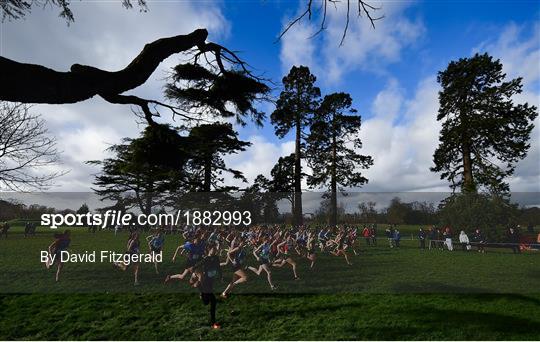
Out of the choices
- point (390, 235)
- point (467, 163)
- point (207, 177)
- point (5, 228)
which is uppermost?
point (467, 163)

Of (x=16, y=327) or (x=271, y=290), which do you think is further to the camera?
(x=271, y=290)

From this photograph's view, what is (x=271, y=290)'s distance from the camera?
378 inches

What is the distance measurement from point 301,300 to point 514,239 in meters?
6.81

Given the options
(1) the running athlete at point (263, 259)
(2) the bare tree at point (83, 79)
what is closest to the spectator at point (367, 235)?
(1) the running athlete at point (263, 259)

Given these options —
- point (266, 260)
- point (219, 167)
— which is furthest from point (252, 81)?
point (219, 167)

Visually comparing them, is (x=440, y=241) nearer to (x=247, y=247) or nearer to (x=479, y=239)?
(x=479, y=239)

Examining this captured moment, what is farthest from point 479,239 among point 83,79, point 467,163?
point 467,163

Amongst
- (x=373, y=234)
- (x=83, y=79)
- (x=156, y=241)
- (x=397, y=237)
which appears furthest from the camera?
(x=397, y=237)

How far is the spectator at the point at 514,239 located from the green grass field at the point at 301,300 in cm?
28

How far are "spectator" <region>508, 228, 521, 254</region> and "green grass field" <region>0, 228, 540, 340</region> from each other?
0.28 metres

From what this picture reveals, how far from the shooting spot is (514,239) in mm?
10398

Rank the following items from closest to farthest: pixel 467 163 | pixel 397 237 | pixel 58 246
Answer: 1. pixel 58 246
2. pixel 397 237
3. pixel 467 163

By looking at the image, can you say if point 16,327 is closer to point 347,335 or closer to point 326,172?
point 347,335

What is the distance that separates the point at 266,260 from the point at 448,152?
19544mm
